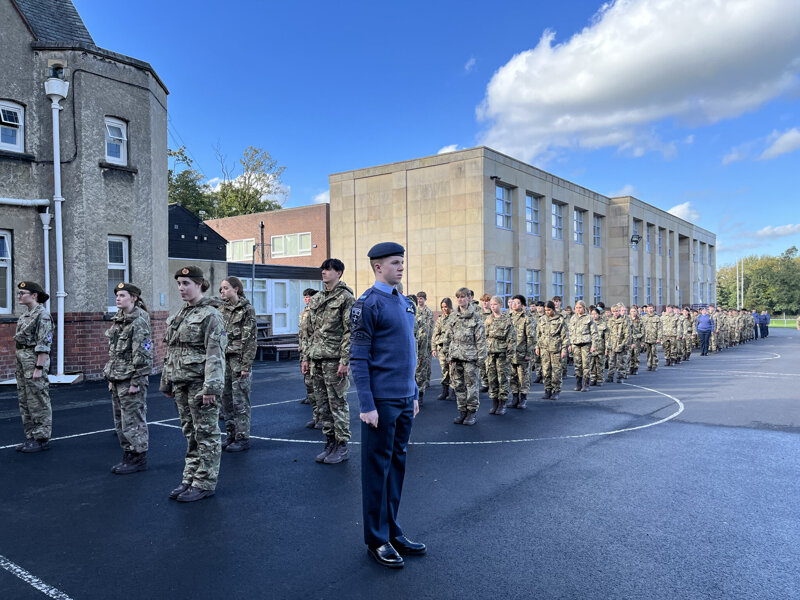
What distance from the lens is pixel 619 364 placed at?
52.6 feet

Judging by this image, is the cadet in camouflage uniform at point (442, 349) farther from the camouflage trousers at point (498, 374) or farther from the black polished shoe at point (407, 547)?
the black polished shoe at point (407, 547)

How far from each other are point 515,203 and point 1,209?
2396cm

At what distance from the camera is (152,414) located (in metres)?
9.98

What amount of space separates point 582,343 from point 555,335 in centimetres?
172

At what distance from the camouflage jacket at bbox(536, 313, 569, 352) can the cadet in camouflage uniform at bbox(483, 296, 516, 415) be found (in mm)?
2062

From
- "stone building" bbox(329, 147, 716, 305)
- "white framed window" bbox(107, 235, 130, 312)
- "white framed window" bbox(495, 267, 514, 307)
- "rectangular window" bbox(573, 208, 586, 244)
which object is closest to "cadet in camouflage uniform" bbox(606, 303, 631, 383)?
"stone building" bbox(329, 147, 716, 305)

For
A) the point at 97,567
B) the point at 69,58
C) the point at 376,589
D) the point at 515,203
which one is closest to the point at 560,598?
the point at 376,589

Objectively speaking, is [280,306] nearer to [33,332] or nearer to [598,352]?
[598,352]

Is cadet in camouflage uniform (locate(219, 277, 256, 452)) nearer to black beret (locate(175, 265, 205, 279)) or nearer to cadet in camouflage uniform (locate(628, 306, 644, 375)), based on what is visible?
black beret (locate(175, 265, 205, 279))

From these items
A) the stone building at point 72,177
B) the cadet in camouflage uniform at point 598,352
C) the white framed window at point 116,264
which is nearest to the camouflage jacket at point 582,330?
the cadet in camouflage uniform at point 598,352

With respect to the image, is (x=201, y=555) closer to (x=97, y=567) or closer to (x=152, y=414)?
(x=97, y=567)

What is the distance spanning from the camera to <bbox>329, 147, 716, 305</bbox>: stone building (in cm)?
2888

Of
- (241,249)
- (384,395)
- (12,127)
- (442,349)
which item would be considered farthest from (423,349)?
(241,249)

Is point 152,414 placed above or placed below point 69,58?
below
